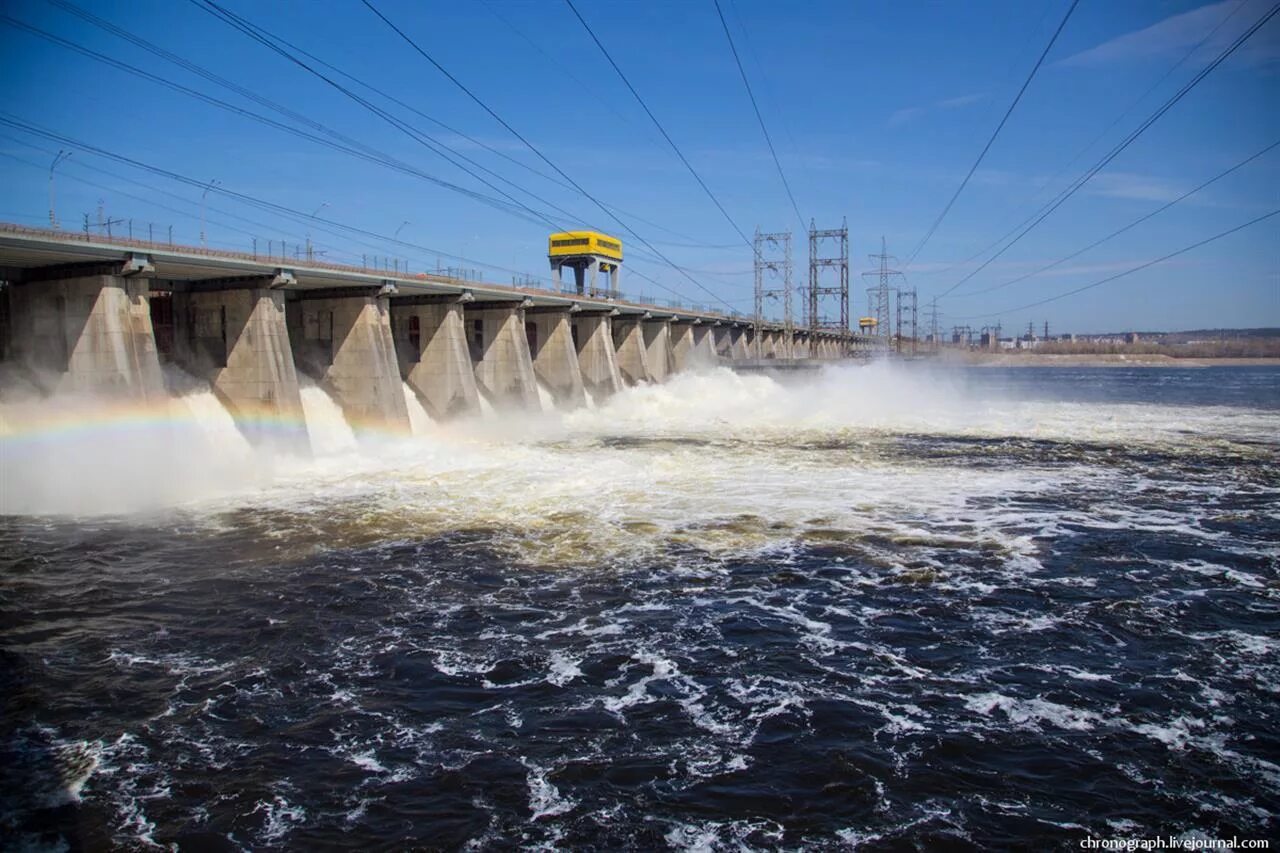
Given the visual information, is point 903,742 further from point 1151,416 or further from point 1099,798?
point 1151,416

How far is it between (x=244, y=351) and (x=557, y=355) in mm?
25111

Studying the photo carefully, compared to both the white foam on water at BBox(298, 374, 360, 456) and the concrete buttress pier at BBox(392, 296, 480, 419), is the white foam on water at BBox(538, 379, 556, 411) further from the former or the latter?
the white foam on water at BBox(298, 374, 360, 456)

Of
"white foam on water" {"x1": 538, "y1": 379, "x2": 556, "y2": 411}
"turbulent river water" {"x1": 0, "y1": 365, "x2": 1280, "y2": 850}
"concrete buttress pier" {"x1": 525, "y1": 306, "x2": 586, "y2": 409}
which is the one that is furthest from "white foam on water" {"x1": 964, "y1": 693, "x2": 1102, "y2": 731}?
"concrete buttress pier" {"x1": 525, "y1": 306, "x2": 586, "y2": 409}

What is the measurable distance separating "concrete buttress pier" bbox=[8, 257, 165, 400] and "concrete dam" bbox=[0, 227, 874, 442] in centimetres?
4

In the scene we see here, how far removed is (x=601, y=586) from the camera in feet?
47.7

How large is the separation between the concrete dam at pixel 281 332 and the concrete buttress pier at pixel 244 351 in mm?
48

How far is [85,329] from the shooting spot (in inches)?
934

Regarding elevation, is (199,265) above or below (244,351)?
above

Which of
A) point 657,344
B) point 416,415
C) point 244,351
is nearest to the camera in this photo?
point 244,351

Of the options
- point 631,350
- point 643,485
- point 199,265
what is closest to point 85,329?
point 199,265

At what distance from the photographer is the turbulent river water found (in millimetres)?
7586

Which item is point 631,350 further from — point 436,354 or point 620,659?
point 620,659

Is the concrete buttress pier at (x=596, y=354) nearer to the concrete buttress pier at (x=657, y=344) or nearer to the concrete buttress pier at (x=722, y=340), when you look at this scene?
the concrete buttress pier at (x=657, y=344)

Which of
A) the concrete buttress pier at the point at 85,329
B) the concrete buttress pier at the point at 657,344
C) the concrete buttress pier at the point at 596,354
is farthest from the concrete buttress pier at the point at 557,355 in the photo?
the concrete buttress pier at the point at 85,329
